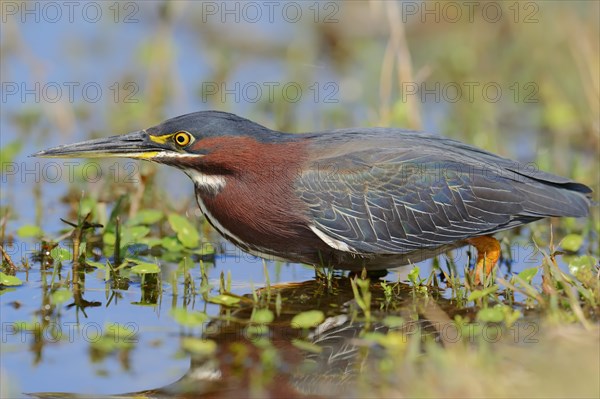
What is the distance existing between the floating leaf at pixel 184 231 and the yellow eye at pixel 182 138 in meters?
0.89

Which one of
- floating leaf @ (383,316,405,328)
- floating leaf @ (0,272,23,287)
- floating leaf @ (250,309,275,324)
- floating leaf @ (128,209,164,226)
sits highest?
floating leaf @ (128,209,164,226)

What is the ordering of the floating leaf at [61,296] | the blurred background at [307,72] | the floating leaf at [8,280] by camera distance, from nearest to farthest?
the floating leaf at [61,296], the floating leaf at [8,280], the blurred background at [307,72]

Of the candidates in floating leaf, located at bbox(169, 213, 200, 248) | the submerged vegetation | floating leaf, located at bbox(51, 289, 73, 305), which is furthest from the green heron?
floating leaf, located at bbox(51, 289, 73, 305)

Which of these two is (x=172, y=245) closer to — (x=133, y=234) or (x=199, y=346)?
(x=133, y=234)

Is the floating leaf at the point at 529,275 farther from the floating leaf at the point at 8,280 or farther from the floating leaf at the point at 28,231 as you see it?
the floating leaf at the point at 28,231

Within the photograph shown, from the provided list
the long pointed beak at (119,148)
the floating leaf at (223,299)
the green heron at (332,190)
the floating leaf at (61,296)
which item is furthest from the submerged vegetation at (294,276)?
the long pointed beak at (119,148)

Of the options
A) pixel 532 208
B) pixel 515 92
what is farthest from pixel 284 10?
pixel 532 208

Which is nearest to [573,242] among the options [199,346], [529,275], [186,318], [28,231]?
[529,275]

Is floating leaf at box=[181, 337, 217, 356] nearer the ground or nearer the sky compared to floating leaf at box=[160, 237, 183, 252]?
nearer the ground

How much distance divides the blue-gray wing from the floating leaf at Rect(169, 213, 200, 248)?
3.70 feet

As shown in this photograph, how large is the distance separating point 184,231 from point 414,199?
5.70 ft

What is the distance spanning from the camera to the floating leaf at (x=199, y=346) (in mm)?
5598

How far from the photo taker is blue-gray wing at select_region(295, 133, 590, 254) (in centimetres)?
694

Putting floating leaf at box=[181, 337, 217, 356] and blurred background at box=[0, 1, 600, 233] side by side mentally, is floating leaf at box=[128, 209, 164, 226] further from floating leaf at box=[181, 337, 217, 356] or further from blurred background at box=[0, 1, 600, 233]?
floating leaf at box=[181, 337, 217, 356]
